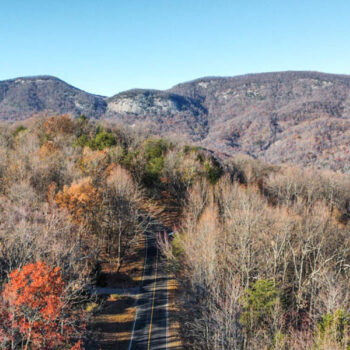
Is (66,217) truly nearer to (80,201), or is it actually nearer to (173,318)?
(80,201)

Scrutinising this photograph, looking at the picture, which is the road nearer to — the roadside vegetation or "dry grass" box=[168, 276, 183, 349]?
"dry grass" box=[168, 276, 183, 349]

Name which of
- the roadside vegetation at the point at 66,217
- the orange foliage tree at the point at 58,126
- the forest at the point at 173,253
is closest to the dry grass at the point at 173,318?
the forest at the point at 173,253

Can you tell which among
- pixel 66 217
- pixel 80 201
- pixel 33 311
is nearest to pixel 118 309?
pixel 66 217

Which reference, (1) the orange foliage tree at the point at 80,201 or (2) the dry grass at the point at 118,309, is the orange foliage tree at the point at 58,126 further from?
(2) the dry grass at the point at 118,309

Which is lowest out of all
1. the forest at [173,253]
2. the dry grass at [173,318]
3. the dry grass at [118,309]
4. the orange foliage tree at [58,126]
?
the dry grass at [173,318]

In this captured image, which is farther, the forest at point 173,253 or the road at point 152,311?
the road at point 152,311
